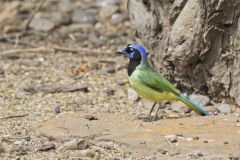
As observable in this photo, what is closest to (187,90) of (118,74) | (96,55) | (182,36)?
(182,36)

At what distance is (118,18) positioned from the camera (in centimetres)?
1234

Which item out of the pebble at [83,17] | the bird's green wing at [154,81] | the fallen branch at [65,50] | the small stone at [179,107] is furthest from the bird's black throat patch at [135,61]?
the pebble at [83,17]

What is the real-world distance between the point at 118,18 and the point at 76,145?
6.04m

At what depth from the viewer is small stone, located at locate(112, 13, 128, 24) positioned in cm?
1229

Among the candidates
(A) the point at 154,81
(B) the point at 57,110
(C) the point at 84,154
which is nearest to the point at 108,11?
(B) the point at 57,110

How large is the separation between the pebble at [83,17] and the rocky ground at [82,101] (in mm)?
17

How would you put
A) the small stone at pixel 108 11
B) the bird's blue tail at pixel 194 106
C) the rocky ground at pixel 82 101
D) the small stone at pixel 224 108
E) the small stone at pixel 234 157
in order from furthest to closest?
the small stone at pixel 108 11, the small stone at pixel 224 108, the bird's blue tail at pixel 194 106, the rocky ground at pixel 82 101, the small stone at pixel 234 157

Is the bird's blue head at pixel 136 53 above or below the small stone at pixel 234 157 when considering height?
above

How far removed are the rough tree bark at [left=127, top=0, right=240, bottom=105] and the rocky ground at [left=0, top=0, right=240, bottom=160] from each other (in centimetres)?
24

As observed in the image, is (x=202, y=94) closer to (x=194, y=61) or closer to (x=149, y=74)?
(x=194, y=61)

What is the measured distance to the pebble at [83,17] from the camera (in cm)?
1226

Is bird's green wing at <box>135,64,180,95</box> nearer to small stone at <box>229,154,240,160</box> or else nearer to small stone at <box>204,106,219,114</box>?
small stone at <box>204,106,219,114</box>

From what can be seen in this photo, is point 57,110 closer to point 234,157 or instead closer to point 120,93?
point 120,93

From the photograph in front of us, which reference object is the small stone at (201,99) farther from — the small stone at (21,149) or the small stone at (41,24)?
the small stone at (41,24)
